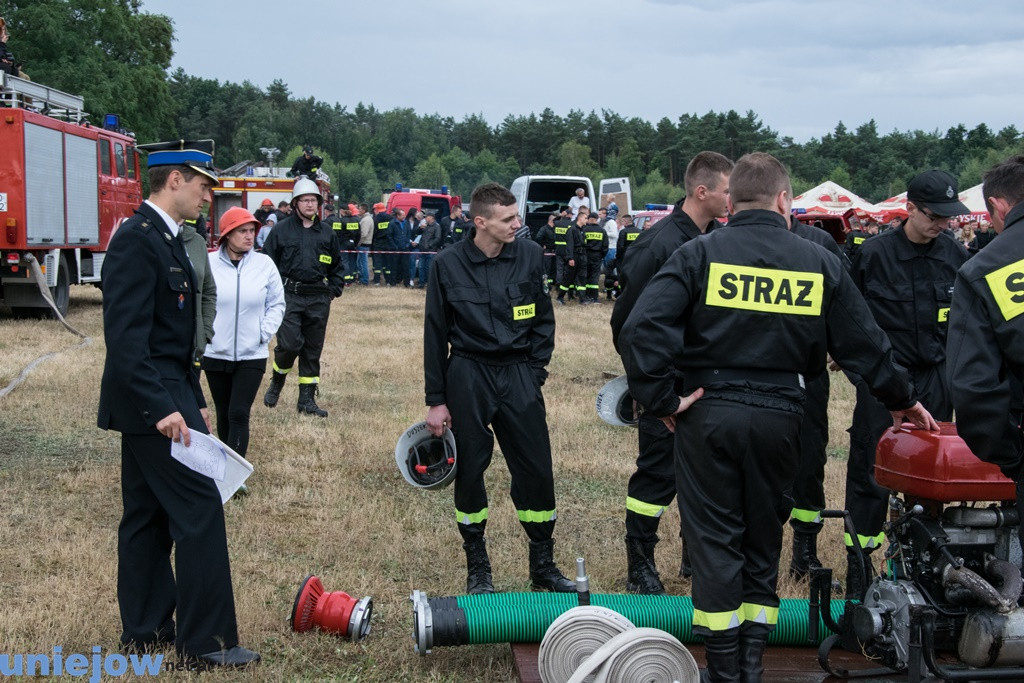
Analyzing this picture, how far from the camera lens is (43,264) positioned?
16.4m

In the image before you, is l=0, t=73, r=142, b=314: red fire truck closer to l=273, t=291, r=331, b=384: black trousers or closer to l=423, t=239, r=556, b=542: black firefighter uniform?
l=273, t=291, r=331, b=384: black trousers

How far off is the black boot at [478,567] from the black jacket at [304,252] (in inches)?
196

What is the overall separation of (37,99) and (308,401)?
10268 mm

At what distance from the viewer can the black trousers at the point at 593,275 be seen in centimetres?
2255

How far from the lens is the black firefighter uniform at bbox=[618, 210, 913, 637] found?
3.64 metres

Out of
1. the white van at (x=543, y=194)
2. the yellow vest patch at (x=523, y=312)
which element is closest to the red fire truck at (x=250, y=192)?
the white van at (x=543, y=194)

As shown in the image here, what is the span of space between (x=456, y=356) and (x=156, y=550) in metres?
1.73

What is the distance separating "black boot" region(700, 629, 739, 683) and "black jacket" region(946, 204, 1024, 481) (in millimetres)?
1080

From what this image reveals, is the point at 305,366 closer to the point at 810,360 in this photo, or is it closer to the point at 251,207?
the point at 810,360

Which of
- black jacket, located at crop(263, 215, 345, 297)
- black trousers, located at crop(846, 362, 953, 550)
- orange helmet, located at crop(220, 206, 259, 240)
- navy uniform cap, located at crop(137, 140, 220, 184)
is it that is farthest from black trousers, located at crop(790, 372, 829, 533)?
black jacket, located at crop(263, 215, 345, 297)

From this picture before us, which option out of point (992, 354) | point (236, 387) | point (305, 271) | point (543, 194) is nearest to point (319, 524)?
point (236, 387)

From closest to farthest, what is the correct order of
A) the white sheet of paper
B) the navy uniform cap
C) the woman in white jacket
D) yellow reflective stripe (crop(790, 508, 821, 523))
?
the white sheet of paper, the navy uniform cap, yellow reflective stripe (crop(790, 508, 821, 523)), the woman in white jacket

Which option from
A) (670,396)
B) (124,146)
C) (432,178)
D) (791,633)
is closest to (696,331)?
(670,396)

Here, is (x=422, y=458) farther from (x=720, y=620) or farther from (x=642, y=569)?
(x=720, y=620)
